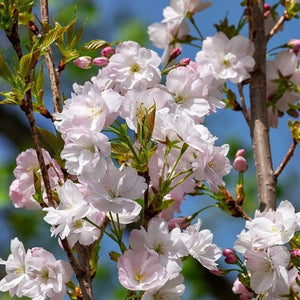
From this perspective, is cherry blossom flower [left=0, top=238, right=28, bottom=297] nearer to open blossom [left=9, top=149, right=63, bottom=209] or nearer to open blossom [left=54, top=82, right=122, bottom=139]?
open blossom [left=9, top=149, right=63, bottom=209]

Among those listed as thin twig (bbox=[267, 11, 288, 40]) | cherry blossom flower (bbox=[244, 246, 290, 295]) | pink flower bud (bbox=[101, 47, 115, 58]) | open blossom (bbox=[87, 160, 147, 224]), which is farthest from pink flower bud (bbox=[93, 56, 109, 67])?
thin twig (bbox=[267, 11, 288, 40])

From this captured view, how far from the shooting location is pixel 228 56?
134 centimetres

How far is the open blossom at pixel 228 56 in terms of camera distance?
A: 1.33 m

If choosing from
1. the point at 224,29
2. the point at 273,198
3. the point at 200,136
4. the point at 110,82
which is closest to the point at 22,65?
the point at 110,82

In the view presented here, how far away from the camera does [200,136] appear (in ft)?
2.79

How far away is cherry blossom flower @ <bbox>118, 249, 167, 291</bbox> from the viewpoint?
2.65 ft

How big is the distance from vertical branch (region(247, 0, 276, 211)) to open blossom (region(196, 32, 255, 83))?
0.09ft

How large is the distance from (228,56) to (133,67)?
0.44 meters

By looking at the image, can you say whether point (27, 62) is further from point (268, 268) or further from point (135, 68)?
point (268, 268)

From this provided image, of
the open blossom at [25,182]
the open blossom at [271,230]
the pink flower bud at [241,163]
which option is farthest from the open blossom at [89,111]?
the pink flower bud at [241,163]

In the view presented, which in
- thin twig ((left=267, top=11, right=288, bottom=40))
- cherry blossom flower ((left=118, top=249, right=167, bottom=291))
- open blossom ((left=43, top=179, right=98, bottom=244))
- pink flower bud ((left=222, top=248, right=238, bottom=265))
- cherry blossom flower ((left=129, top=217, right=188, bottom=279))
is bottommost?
pink flower bud ((left=222, top=248, right=238, bottom=265))

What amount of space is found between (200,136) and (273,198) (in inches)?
15.1

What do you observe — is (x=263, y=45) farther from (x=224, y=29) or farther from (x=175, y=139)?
(x=175, y=139)

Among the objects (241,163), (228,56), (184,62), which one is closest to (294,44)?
(228,56)
